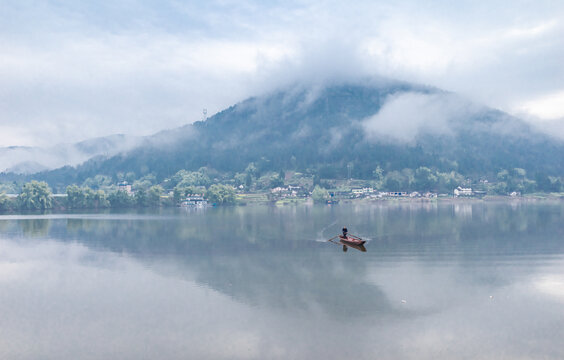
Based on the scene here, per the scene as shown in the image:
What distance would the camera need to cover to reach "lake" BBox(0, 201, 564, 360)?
2555cm

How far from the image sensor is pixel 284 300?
34656 mm

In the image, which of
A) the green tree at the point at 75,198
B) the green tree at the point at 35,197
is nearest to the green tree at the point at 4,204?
the green tree at the point at 35,197

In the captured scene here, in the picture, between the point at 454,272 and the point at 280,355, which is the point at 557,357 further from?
the point at 454,272

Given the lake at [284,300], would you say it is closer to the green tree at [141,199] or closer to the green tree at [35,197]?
the green tree at [35,197]

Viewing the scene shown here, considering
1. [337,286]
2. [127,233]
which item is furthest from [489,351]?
[127,233]

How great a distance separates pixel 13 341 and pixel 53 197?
15186 cm

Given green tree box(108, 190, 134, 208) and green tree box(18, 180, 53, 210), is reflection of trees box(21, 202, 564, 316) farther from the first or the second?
green tree box(108, 190, 134, 208)

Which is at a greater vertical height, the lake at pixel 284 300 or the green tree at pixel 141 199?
the green tree at pixel 141 199

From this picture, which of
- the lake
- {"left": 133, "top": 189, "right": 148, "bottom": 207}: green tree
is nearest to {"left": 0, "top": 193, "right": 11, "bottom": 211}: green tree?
{"left": 133, "top": 189, "right": 148, "bottom": 207}: green tree

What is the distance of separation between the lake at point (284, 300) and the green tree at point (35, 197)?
96.2 meters

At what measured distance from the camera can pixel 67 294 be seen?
3778 cm

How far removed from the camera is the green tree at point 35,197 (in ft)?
492

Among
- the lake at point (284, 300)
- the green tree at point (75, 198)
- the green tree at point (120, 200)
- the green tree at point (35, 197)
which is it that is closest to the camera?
the lake at point (284, 300)

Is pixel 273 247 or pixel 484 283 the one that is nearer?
pixel 484 283
